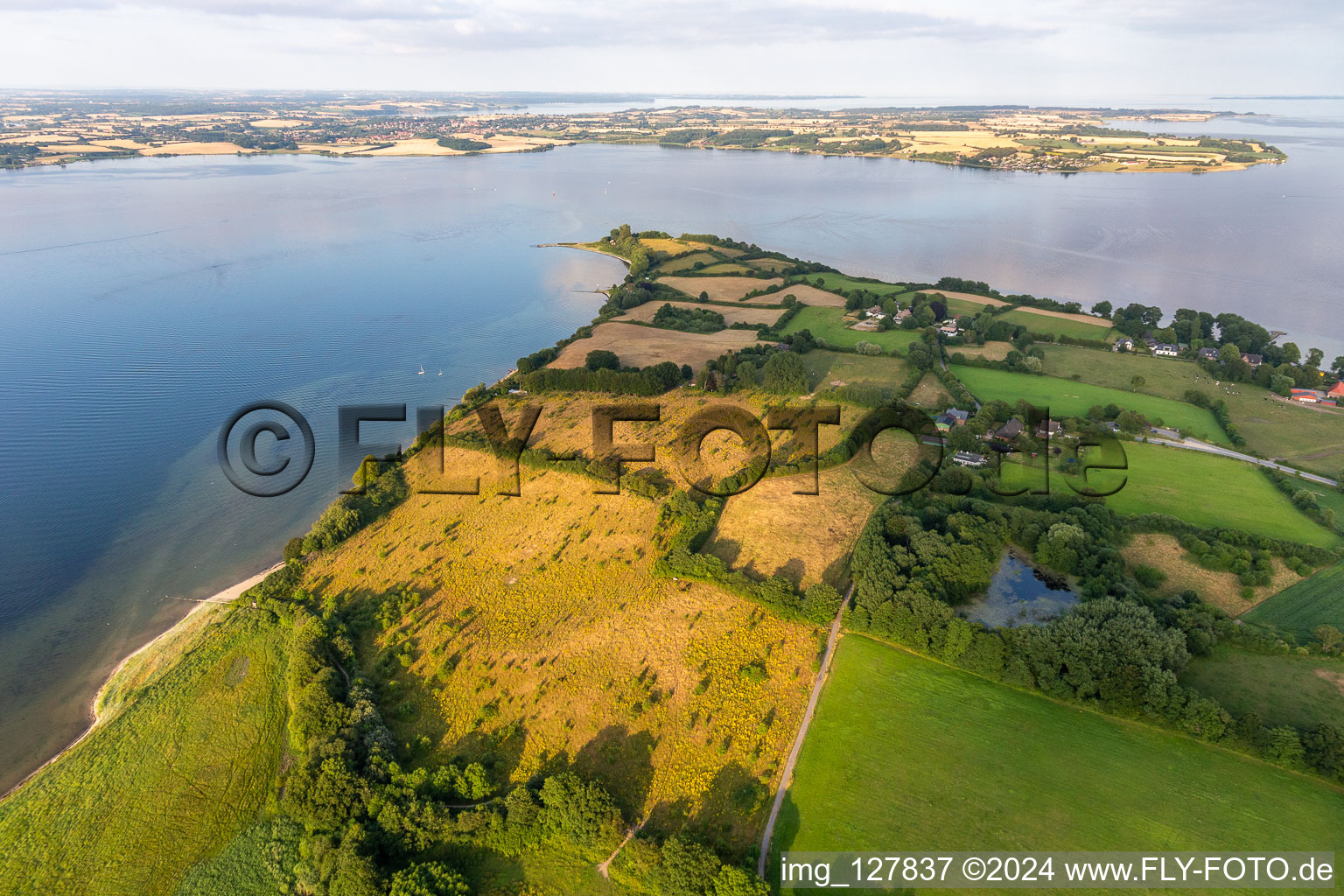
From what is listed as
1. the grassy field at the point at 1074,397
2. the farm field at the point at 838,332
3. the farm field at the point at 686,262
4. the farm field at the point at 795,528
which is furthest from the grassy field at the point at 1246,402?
the farm field at the point at 686,262

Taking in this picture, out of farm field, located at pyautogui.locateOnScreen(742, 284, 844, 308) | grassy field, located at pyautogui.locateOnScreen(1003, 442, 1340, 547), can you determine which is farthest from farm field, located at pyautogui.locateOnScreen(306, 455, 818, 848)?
farm field, located at pyautogui.locateOnScreen(742, 284, 844, 308)

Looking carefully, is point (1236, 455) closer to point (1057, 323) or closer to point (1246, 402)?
point (1246, 402)

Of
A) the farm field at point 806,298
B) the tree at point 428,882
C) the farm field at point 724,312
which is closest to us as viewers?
the tree at point 428,882

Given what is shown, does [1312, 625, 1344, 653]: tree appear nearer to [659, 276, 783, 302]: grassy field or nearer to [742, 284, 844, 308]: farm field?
[742, 284, 844, 308]: farm field

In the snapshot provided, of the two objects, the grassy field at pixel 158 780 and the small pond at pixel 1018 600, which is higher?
the small pond at pixel 1018 600

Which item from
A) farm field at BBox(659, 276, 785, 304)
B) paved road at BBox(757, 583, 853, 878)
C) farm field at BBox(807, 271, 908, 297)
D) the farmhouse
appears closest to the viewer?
paved road at BBox(757, 583, 853, 878)

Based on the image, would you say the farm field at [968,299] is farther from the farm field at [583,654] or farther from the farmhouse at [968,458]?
the farm field at [583,654]
